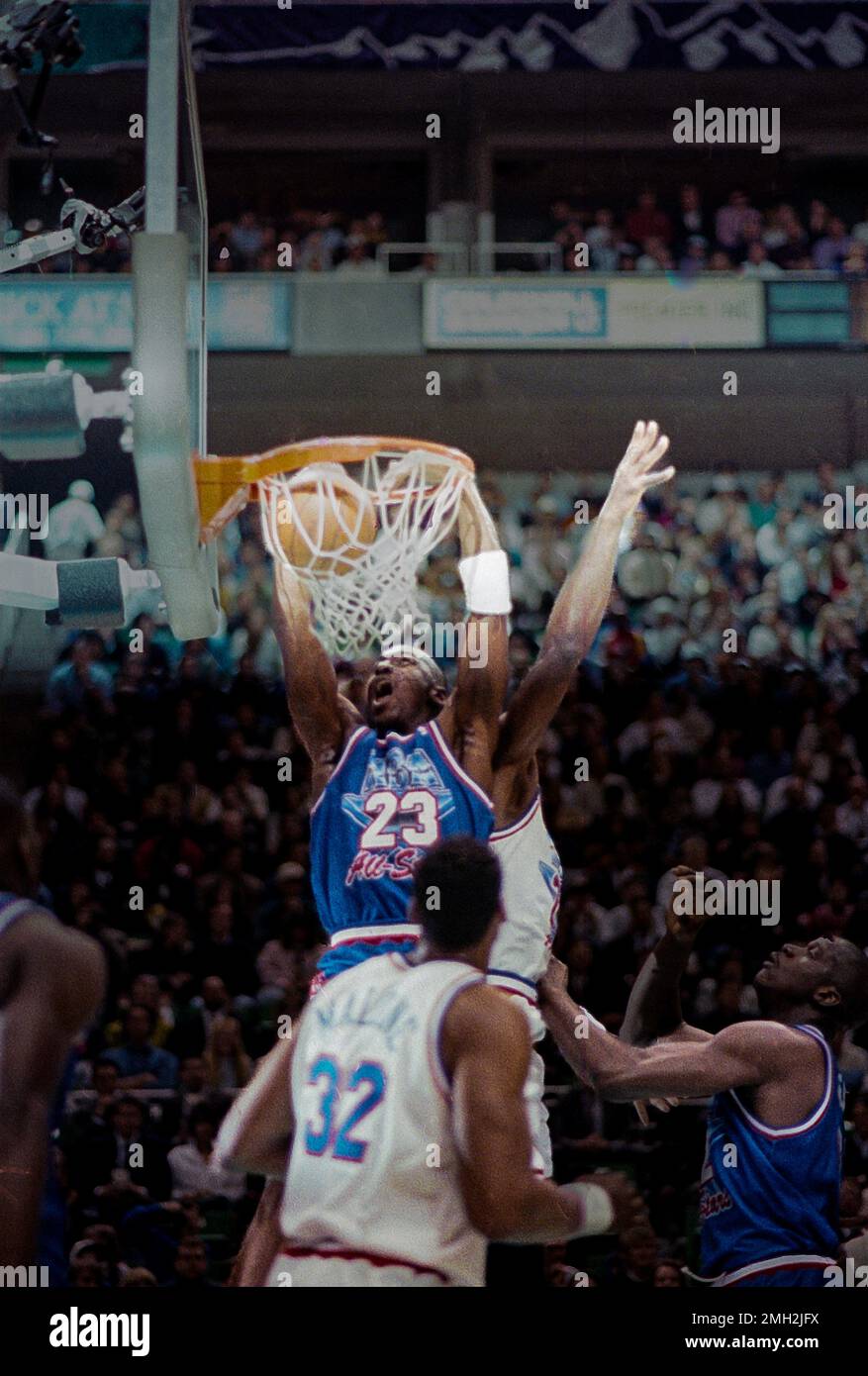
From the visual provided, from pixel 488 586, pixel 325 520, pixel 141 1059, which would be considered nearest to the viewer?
pixel 488 586

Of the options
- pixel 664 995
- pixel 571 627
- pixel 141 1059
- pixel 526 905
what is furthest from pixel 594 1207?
pixel 141 1059

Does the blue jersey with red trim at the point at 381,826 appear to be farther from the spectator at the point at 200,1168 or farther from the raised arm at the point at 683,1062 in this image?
the spectator at the point at 200,1168

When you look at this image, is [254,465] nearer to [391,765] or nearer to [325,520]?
[325,520]

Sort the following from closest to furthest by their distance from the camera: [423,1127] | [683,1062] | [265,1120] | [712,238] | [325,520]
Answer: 1. [423,1127]
2. [265,1120]
3. [683,1062]
4. [325,520]
5. [712,238]

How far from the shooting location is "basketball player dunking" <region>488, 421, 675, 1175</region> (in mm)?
4844

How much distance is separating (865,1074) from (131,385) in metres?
4.04

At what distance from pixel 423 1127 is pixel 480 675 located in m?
1.70

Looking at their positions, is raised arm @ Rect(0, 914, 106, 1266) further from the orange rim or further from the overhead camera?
the overhead camera

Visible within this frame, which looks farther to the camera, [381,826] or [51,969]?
[381,826]

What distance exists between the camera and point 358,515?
16.7 ft

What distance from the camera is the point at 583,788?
8570 millimetres
